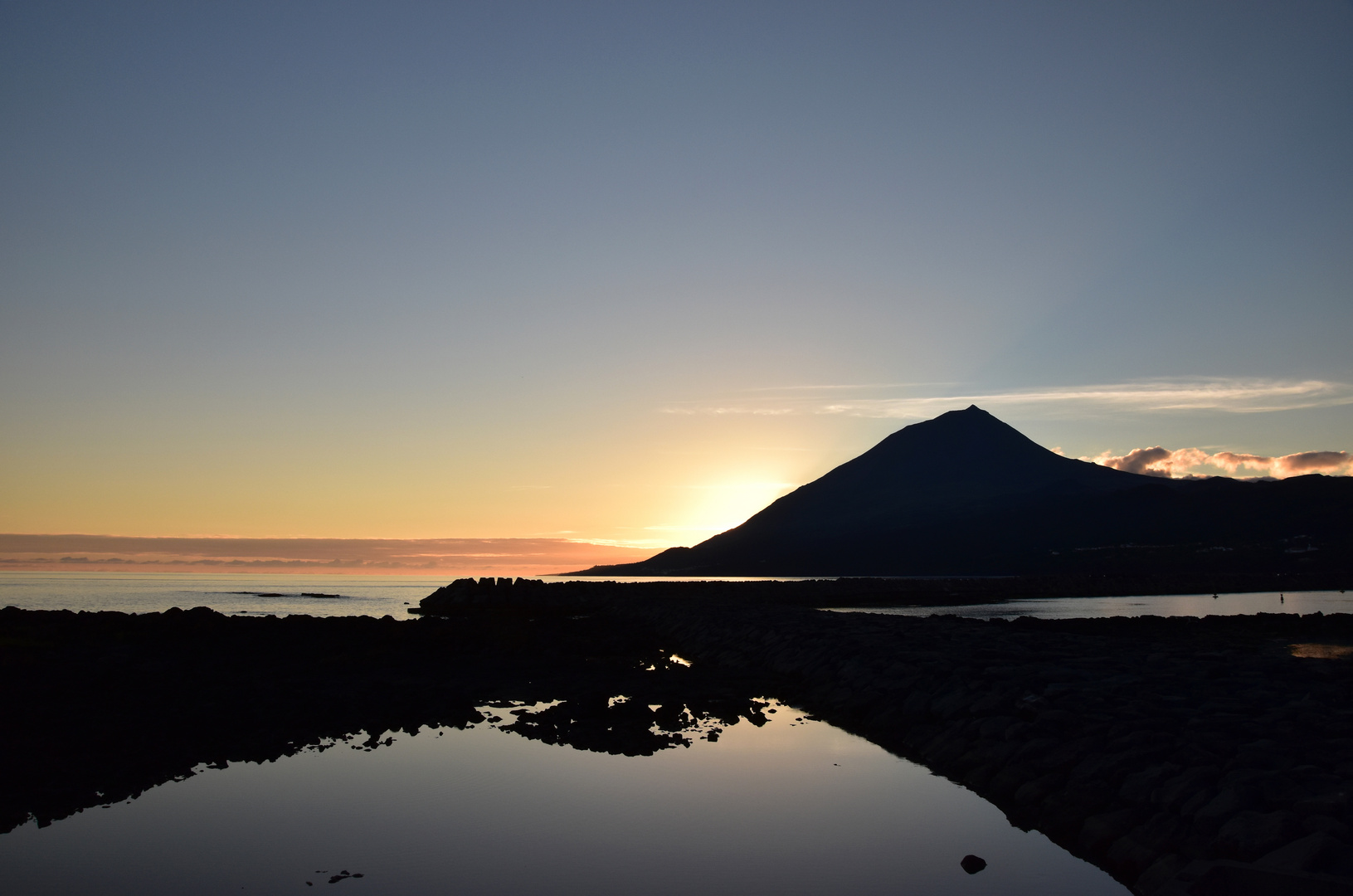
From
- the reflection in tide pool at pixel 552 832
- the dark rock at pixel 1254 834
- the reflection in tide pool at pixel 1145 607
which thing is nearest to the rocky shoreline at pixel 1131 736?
the dark rock at pixel 1254 834

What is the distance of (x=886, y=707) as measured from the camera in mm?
17422

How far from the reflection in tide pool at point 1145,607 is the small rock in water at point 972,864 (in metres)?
37.1

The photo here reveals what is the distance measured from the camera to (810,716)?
18.2m

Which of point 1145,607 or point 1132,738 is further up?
point 1132,738

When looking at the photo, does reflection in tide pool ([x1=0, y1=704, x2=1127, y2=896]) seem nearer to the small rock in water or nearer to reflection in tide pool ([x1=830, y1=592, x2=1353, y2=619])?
the small rock in water

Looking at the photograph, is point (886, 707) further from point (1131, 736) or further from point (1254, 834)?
point (1254, 834)

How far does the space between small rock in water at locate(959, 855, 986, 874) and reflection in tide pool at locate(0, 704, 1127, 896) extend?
0.31 ft

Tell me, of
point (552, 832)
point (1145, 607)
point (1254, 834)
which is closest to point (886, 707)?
point (552, 832)

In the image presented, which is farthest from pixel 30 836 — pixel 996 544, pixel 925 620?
pixel 996 544

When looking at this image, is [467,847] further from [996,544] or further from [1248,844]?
[996,544]

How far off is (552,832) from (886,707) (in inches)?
359

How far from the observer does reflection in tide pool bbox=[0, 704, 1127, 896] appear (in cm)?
866

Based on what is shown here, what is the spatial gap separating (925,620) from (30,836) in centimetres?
2674

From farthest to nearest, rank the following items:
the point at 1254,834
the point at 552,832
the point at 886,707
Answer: the point at 886,707
the point at 552,832
the point at 1254,834
